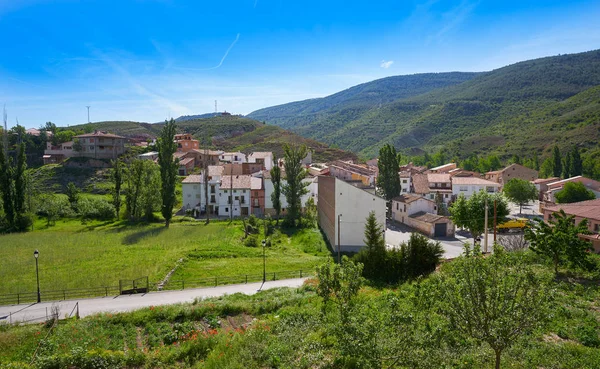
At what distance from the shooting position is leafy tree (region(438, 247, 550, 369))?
23.2 feet

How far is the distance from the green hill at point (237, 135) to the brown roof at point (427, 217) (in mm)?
56740

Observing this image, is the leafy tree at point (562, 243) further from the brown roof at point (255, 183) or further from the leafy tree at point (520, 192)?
the leafy tree at point (520, 192)

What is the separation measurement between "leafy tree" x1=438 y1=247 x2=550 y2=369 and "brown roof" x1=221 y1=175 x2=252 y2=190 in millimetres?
43459

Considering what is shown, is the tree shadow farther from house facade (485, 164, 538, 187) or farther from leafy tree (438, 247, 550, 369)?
house facade (485, 164, 538, 187)

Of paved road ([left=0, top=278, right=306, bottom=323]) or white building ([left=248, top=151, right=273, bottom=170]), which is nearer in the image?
paved road ([left=0, top=278, right=306, bottom=323])

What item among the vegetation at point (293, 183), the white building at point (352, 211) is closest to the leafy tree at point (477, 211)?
the white building at point (352, 211)

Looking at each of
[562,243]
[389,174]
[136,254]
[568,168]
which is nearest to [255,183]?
[389,174]

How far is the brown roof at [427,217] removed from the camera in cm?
4090

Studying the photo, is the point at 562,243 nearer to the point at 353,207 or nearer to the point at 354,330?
the point at 354,330

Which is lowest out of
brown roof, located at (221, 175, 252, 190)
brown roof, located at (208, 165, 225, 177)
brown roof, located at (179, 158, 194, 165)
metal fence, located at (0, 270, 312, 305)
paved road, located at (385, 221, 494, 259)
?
paved road, located at (385, 221, 494, 259)

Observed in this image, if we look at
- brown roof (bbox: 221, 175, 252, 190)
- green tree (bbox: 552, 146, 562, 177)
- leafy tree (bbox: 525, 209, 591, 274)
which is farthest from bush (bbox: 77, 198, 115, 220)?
green tree (bbox: 552, 146, 562, 177)

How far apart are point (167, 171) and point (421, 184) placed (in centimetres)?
4142

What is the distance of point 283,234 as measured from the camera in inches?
1511

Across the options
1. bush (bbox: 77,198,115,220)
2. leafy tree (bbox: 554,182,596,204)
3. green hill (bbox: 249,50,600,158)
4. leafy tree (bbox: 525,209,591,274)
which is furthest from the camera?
green hill (bbox: 249,50,600,158)
